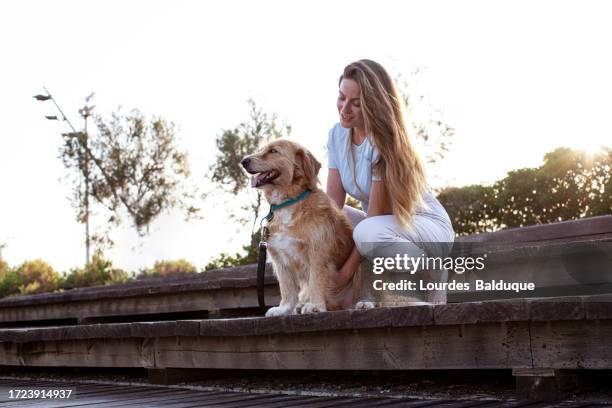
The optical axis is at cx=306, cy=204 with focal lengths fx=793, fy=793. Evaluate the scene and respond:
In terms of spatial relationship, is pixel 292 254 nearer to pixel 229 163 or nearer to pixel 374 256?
pixel 374 256

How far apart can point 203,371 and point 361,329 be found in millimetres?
1320

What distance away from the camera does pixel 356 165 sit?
450 centimetres

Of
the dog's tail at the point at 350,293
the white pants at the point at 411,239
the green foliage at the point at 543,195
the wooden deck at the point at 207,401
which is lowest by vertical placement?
the wooden deck at the point at 207,401

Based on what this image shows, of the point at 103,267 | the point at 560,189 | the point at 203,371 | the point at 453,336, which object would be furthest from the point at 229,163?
the point at 453,336

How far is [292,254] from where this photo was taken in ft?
14.0

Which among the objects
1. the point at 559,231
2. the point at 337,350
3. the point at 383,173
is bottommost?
the point at 337,350

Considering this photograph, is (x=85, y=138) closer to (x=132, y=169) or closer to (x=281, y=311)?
(x=132, y=169)

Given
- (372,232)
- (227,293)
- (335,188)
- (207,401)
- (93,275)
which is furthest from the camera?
(93,275)

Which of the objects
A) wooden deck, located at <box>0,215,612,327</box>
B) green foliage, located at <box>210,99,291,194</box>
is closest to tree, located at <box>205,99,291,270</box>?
green foliage, located at <box>210,99,291,194</box>

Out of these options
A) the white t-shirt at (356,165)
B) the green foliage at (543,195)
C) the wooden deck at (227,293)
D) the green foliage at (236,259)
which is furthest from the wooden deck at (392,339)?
the green foliage at (236,259)

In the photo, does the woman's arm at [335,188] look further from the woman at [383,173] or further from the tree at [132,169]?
the tree at [132,169]

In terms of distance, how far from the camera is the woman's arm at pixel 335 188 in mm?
4727
